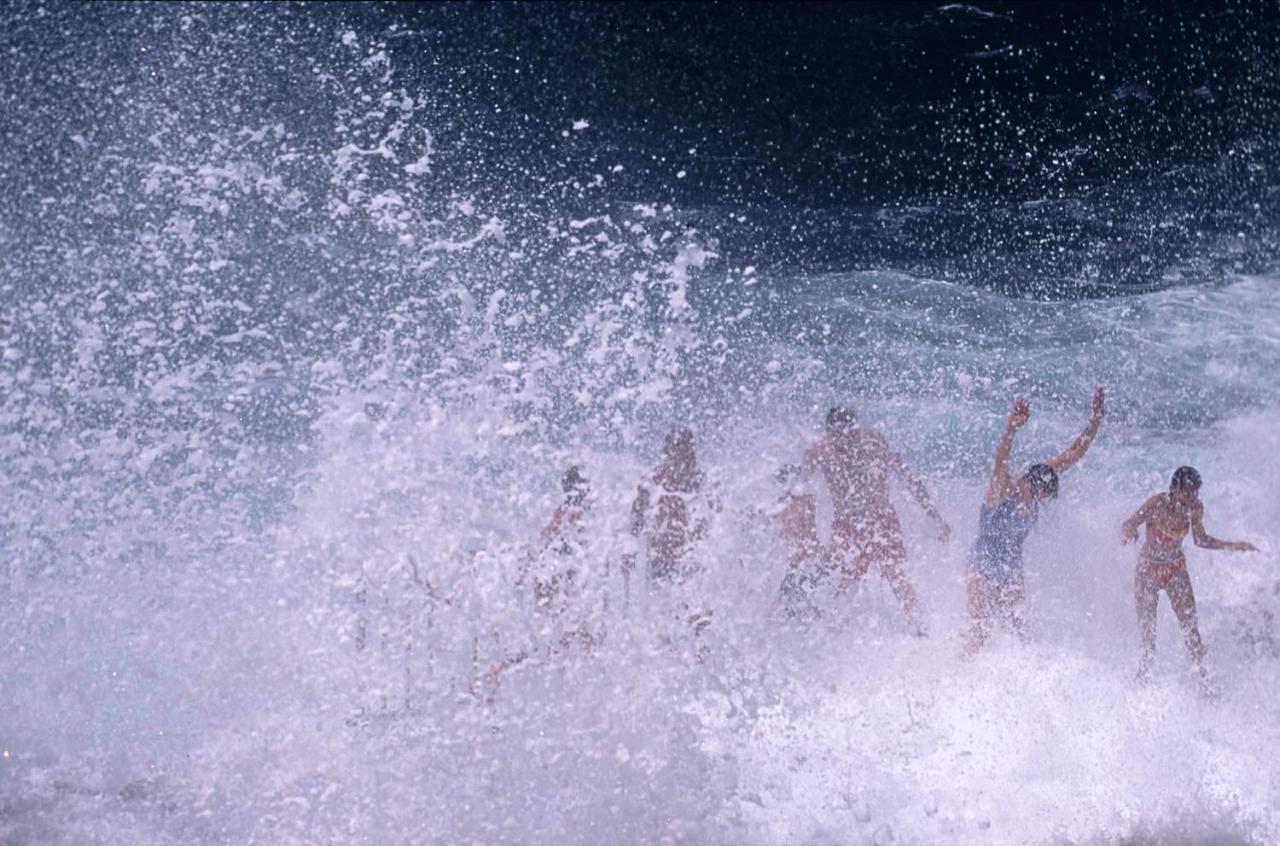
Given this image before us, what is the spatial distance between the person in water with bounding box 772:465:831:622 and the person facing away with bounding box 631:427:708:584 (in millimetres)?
680

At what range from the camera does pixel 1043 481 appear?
6.67 meters

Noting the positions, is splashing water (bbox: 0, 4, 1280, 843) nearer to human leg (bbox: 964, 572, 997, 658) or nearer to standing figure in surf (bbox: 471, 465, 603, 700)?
standing figure in surf (bbox: 471, 465, 603, 700)

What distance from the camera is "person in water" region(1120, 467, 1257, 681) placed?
6.40 metres

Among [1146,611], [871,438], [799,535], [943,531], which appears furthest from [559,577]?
[1146,611]

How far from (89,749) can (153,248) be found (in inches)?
383

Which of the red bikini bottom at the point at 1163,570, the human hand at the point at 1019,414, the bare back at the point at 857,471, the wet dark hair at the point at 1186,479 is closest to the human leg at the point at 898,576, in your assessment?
the bare back at the point at 857,471

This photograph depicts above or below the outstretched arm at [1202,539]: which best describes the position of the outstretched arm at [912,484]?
above

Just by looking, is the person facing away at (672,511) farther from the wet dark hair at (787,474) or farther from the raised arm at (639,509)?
the wet dark hair at (787,474)

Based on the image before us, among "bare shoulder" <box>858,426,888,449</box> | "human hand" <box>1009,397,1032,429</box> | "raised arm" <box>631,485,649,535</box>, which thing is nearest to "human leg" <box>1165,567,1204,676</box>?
"human hand" <box>1009,397,1032,429</box>

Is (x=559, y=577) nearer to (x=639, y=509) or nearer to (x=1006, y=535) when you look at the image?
(x=639, y=509)

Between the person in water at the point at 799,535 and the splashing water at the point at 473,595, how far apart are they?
0.13 metres

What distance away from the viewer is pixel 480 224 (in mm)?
11773

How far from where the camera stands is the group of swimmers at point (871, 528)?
6.38 m

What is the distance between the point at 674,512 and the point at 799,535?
99 cm
